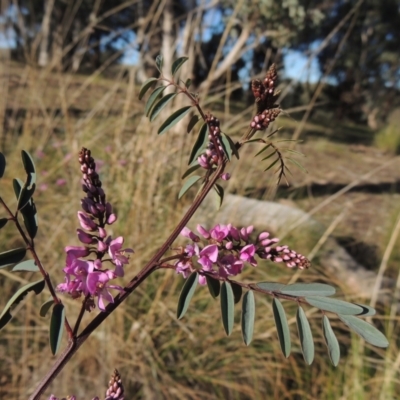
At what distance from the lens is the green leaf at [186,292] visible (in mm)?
352

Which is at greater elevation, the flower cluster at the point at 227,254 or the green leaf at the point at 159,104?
the green leaf at the point at 159,104

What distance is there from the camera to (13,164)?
8.52 ft

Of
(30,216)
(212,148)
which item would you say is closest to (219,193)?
(212,148)

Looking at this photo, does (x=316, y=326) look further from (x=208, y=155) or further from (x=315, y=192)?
(x=315, y=192)

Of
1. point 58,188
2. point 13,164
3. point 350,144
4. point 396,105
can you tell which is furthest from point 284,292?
point 396,105

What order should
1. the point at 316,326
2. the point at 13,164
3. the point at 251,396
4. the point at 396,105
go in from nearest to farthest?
the point at 251,396
the point at 316,326
the point at 13,164
the point at 396,105

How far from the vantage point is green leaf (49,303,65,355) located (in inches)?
13.0

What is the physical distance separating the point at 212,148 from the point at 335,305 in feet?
0.46

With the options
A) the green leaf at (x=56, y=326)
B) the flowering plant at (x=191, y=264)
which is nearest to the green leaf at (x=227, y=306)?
the flowering plant at (x=191, y=264)

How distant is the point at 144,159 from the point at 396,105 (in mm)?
13992

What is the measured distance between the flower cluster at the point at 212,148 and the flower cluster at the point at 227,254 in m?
0.05

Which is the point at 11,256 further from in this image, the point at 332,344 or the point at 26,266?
the point at 332,344

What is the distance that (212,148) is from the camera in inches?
14.4

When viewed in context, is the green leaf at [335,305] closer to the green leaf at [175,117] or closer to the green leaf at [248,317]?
the green leaf at [248,317]
